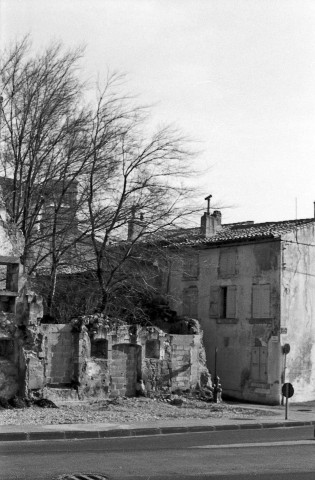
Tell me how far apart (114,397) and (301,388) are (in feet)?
33.2

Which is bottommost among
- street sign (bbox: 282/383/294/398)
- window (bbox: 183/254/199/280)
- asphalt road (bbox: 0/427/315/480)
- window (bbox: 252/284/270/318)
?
asphalt road (bbox: 0/427/315/480)

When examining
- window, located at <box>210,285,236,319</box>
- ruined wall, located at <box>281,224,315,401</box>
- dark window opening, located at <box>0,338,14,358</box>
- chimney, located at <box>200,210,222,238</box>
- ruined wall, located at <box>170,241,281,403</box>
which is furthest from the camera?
chimney, located at <box>200,210,222,238</box>

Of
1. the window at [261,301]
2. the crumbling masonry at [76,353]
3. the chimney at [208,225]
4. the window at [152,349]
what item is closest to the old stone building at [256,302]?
the window at [261,301]

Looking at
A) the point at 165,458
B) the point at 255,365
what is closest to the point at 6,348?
the point at 255,365

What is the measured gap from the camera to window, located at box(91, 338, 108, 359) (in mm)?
29219

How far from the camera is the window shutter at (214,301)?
3706 centimetres

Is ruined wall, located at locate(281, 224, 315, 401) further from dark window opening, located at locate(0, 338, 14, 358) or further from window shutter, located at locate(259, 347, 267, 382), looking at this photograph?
dark window opening, located at locate(0, 338, 14, 358)

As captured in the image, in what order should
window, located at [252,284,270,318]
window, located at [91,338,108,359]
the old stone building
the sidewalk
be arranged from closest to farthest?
the sidewalk
window, located at [91,338,108,359]
the old stone building
window, located at [252,284,270,318]

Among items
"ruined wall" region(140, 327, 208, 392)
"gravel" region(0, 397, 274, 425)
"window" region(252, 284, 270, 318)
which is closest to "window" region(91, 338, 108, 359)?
"ruined wall" region(140, 327, 208, 392)

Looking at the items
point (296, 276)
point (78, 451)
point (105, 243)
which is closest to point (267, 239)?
point (296, 276)

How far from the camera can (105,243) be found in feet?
107

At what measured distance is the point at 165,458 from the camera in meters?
14.4

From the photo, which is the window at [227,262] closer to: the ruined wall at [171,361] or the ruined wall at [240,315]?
the ruined wall at [240,315]

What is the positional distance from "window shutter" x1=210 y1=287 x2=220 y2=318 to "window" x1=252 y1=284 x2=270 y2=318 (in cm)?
212
